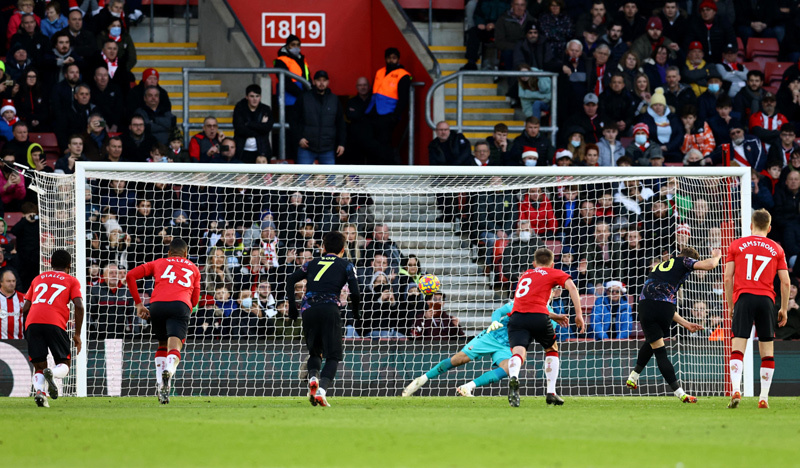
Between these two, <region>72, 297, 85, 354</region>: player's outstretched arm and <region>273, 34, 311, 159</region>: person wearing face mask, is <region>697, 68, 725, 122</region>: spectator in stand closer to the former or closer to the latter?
<region>273, 34, 311, 159</region>: person wearing face mask

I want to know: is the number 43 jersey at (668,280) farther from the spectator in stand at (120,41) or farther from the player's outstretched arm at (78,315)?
the spectator in stand at (120,41)

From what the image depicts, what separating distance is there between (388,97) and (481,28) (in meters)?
2.47

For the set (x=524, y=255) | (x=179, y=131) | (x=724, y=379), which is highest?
(x=179, y=131)

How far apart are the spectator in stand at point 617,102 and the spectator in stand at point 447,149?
2315 millimetres

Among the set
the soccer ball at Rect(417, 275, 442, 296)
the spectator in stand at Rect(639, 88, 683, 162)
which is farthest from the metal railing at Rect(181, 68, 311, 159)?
the spectator in stand at Rect(639, 88, 683, 162)

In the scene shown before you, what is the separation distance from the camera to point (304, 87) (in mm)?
17125

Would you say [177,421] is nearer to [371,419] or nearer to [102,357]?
[371,419]

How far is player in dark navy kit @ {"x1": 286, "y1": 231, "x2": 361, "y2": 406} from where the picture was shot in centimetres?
1088

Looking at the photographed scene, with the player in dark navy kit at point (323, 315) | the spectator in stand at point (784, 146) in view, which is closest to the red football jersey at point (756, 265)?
the player in dark navy kit at point (323, 315)

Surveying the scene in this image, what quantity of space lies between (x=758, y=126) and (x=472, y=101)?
4.47 meters

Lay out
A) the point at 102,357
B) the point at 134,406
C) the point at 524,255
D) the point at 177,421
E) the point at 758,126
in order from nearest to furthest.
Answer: the point at 177,421
the point at 134,406
the point at 102,357
the point at 524,255
the point at 758,126

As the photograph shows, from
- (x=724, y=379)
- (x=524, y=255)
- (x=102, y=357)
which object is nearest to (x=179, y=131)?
(x=102, y=357)

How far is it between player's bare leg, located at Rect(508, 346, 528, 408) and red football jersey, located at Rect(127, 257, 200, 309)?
10.4 ft

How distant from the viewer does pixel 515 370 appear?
35.9ft
